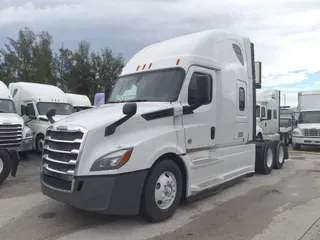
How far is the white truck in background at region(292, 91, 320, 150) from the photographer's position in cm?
1723

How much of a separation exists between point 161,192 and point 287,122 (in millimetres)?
20755

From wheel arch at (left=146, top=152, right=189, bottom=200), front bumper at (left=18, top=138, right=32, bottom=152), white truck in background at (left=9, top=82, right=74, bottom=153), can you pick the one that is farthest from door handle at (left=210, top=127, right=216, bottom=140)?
white truck in background at (left=9, top=82, right=74, bottom=153)

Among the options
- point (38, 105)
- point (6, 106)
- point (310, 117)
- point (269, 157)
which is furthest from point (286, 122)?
point (6, 106)

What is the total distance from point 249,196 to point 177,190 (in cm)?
220

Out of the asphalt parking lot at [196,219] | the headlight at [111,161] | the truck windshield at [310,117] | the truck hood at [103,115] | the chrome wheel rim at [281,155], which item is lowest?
the asphalt parking lot at [196,219]

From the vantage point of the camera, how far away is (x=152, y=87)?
6.15m

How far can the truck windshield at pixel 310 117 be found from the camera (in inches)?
715

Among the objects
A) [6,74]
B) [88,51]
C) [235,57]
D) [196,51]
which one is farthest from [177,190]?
[88,51]

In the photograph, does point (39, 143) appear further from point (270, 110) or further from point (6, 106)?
point (270, 110)

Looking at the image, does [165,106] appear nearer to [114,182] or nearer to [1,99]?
[114,182]

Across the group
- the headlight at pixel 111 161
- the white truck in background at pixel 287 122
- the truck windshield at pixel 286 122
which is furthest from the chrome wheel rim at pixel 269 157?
the truck windshield at pixel 286 122

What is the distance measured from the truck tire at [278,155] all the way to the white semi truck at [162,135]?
2593mm

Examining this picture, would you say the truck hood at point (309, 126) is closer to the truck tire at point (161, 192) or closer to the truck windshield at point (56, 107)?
the truck windshield at point (56, 107)

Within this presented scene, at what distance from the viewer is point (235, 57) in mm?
7648
